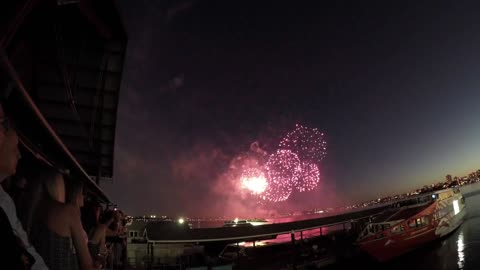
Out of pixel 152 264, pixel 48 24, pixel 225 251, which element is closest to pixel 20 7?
pixel 48 24

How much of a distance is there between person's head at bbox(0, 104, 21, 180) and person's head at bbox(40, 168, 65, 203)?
935mm

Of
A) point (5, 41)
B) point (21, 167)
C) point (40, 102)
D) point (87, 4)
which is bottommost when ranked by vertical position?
point (21, 167)

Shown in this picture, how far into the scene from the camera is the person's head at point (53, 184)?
3.42 metres

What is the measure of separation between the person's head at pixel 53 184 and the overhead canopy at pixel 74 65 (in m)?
1.11

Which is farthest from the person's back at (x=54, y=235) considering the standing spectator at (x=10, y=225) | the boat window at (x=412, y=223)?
the boat window at (x=412, y=223)

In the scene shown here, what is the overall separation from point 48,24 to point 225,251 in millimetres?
26172

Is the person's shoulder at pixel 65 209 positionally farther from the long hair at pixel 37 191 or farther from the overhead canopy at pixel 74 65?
the overhead canopy at pixel 74 65

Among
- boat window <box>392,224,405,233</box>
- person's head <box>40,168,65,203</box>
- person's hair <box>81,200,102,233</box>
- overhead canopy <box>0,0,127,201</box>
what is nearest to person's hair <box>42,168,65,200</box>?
person's head <box>40,168,65,203</box>

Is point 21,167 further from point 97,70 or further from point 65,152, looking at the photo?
point 97,70

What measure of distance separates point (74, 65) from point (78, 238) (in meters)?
10.7

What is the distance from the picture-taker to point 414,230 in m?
33.5

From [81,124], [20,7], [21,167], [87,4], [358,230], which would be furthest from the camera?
[358,230]

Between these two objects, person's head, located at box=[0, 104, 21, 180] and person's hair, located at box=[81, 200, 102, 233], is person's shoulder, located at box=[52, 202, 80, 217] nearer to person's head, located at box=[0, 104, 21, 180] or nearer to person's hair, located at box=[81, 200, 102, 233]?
person's head, located at box=[0, 104, 21, 180]

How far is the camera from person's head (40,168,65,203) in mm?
3416
